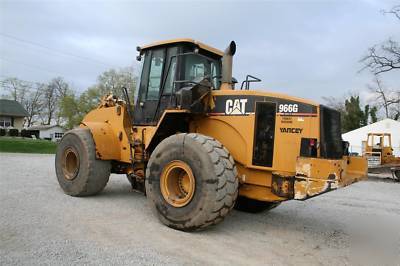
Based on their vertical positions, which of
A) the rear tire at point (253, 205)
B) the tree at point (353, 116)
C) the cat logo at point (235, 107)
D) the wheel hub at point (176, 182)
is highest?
the tree at point (353, 116)

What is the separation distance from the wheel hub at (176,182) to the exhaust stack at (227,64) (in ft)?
5.88

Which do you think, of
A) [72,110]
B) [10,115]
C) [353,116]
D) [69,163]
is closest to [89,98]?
[72,110]

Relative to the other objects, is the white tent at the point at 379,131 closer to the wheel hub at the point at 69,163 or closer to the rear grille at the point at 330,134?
the rear grille at the point at 330,134

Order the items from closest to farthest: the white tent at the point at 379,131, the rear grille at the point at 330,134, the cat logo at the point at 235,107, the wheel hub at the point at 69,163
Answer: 1. the rear grille at the point at 330,134
2. the cat logo at the point at 235,107
3. the wheel hub at the point at 69,163
4. the white tent at the point at 379,131

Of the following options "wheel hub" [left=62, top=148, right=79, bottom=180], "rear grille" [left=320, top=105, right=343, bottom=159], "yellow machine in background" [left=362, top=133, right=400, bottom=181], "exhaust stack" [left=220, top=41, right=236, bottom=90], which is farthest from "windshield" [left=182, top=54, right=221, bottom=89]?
"yellow machine in background" [left=362, top=133, right=400, bottom=181]

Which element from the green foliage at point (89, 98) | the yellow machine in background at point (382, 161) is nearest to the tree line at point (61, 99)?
the green foliage at point (89, 98)

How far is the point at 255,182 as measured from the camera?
6375mm

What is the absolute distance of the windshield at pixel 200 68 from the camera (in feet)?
24.4

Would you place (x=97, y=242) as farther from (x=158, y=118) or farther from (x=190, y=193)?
(x=158, y=118)

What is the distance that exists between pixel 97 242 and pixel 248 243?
6.78 feet

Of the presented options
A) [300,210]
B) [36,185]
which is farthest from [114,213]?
[300,210]

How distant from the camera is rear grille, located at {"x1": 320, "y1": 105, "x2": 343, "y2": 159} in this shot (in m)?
5.95

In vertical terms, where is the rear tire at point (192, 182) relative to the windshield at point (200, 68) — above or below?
below

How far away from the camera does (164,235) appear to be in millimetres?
5750
